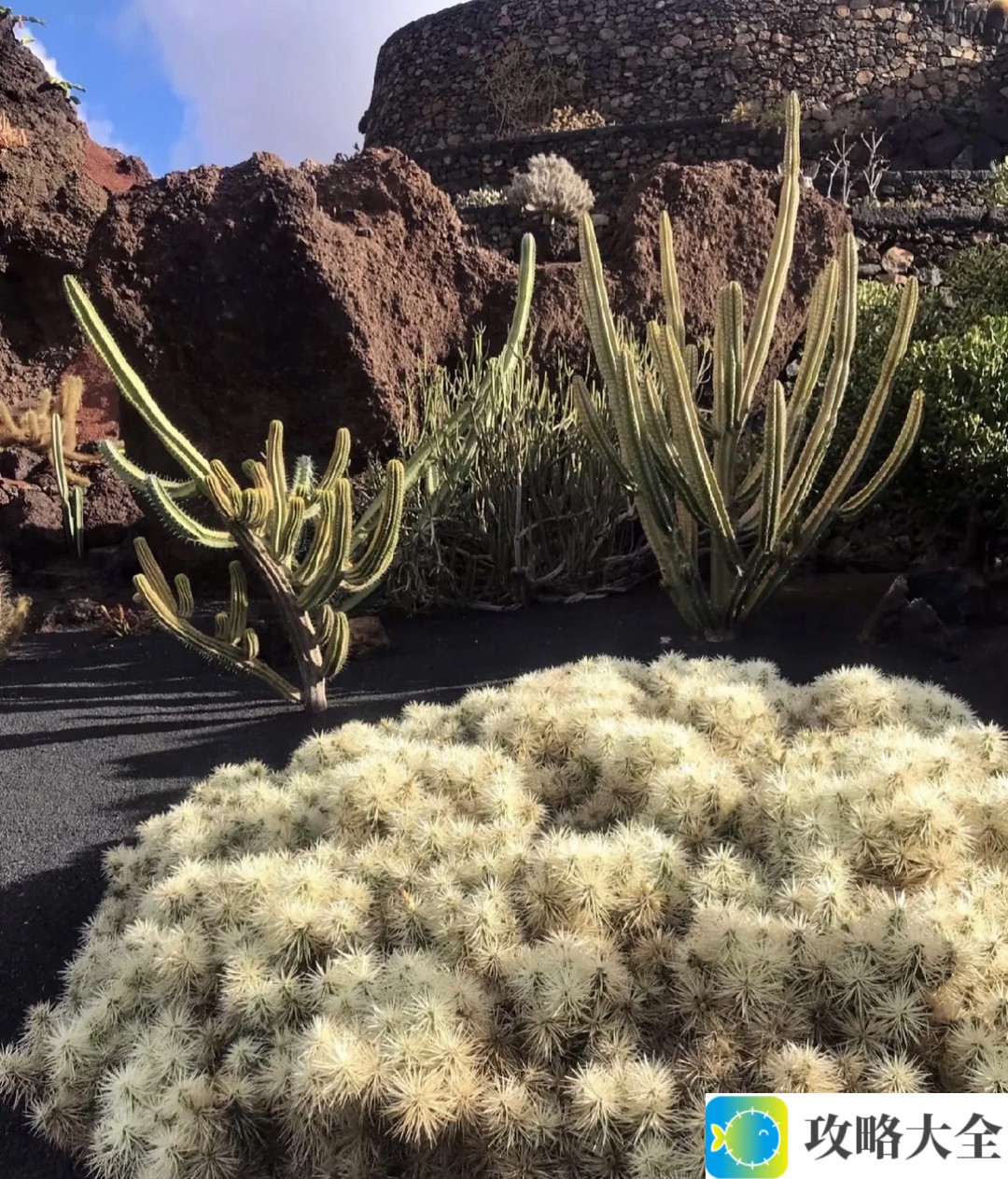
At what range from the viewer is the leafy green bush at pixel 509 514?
505cm

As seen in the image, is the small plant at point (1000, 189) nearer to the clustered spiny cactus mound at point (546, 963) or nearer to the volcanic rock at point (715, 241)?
the volcanic rock at point (715, 241)

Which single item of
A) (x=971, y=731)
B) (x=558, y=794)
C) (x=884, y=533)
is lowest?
(x=558, y=794)

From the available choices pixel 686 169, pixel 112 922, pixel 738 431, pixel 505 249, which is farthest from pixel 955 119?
pixel 112 922

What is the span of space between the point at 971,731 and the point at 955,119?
15.7 m

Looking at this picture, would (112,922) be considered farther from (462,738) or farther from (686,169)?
(686,169)

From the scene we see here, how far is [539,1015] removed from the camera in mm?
1593

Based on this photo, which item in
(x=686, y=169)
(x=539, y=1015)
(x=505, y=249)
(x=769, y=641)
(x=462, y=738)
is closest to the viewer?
(x=539, y=1015)

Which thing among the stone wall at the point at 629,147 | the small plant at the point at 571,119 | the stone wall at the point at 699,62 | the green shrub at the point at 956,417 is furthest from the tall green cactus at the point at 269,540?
the small plant at the point at 571,119

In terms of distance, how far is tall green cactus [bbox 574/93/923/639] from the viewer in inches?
163

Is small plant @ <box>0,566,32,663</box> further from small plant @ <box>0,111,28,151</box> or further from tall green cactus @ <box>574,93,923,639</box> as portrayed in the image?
small plant @ <box>0,111,28,151</box>

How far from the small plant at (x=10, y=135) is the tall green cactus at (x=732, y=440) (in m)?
7.23

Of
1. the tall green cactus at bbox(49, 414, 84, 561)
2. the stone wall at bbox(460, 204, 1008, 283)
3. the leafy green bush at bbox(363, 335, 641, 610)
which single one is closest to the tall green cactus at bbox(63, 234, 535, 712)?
the leafy green bush at bbox(363, 335, 641, 610)

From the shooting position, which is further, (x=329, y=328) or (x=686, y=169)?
(x=686, y=169)

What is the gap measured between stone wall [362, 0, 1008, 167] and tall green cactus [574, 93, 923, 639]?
41.9 feet
